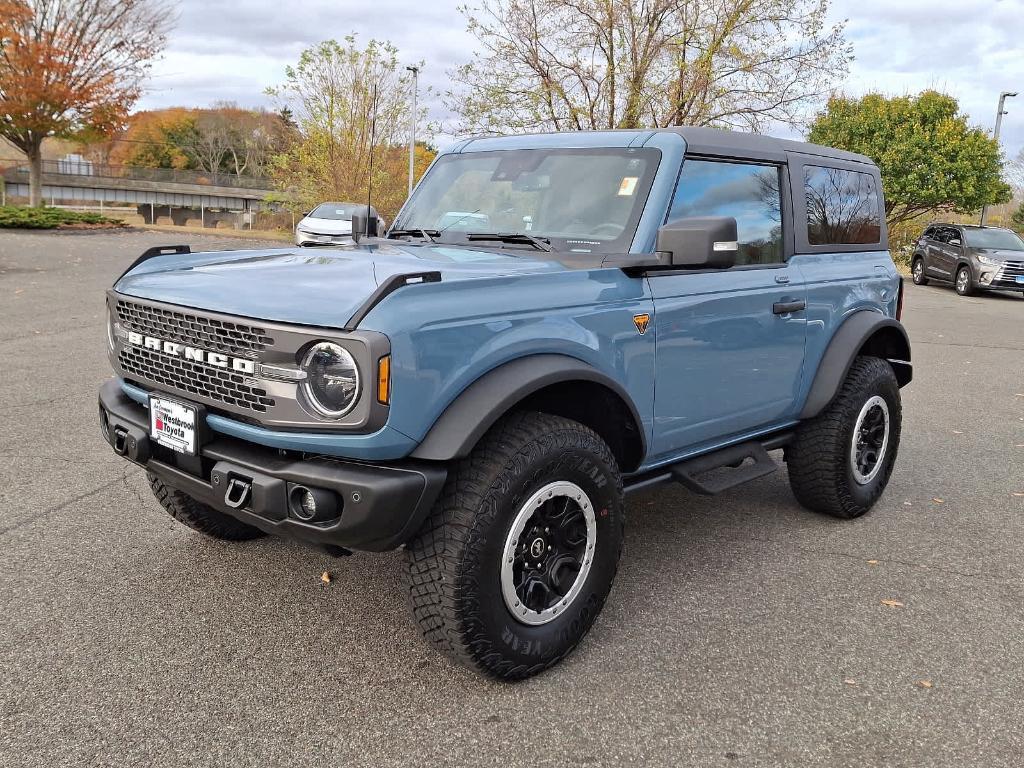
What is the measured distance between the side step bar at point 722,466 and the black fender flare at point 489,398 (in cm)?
98

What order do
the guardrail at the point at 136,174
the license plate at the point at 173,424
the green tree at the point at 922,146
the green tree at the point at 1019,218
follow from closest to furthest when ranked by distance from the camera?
the license plate at the point at 173,424
the green tree at the point at 922,146
the green tree at the point at 1019,218
the guardrail at the point at 136,174

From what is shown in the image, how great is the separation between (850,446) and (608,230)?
1.92 meters

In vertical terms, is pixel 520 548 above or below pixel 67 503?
above

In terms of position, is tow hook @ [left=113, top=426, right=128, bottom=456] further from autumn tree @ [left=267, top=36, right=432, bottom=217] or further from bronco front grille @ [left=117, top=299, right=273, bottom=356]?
autumn tree @ [left=267, top=36, right=432, bottom=217]

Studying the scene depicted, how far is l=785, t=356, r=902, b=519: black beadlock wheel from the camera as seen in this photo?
439 cm

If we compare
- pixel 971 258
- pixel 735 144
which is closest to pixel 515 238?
pixel 735 144

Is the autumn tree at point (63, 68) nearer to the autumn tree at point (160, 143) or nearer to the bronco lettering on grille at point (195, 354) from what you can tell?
the bronco lettering on grille at point (195, 354)

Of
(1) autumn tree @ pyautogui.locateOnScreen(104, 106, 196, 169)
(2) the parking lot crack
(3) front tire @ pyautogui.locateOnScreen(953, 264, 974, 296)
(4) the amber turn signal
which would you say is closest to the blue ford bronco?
(4) the amber turn signal

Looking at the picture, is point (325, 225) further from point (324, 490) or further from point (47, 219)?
point (324, 490)

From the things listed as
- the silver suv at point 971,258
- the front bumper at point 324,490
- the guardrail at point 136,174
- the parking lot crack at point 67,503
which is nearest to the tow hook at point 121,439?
the front bumper at point 324,490

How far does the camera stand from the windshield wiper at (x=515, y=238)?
139 inches

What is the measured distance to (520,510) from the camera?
2.78 meters

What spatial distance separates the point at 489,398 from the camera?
2.64 meters

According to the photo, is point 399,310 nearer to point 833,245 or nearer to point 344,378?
point 344,378
